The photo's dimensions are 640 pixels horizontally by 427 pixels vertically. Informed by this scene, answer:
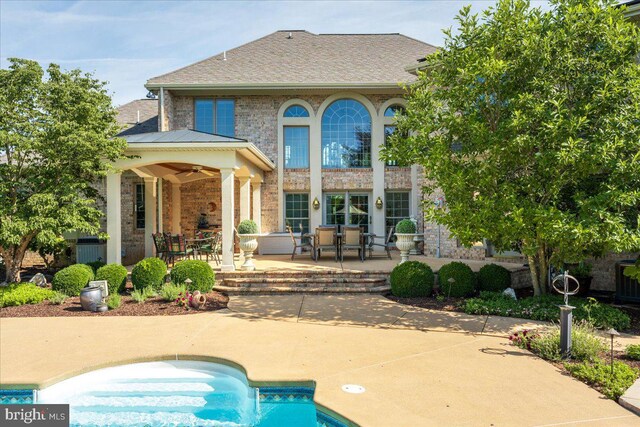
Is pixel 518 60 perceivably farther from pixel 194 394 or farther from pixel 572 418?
pixel 194 394

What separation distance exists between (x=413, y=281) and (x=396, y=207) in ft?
23.2

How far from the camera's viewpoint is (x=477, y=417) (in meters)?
3.62

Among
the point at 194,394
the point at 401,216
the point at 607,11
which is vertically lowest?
the point at 194,394

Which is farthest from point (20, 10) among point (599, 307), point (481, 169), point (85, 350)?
point (599, 307)

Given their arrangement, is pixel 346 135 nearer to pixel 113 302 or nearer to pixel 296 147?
pixel 296 147

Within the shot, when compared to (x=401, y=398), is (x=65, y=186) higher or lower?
higher

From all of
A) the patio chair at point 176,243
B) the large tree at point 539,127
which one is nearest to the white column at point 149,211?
the patio chair at point 176,243

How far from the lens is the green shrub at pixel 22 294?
27.2 feet

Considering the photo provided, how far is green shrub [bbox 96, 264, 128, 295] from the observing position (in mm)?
9070

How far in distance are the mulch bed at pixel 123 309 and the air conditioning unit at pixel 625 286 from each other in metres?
7.71

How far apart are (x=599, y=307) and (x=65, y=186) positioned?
1048 cm

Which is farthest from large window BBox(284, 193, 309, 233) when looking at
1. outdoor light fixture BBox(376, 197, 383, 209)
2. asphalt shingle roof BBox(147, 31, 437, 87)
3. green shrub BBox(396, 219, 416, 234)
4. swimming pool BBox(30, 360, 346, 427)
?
swimming pool BBox(30, 360, 346, 427)

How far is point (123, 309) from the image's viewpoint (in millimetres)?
8094

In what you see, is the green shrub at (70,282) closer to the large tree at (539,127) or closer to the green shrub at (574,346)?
the large tree at (539,127)
